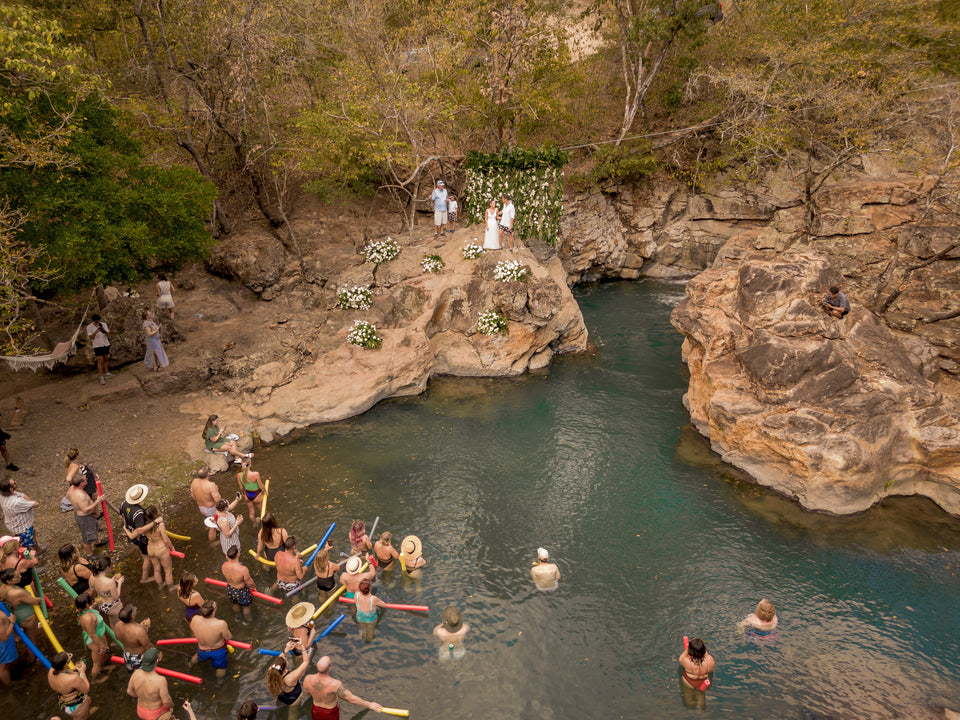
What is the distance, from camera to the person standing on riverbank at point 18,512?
11922mm

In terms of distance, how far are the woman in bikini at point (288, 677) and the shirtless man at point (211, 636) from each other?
50.7 inches

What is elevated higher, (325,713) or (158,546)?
(158,546)

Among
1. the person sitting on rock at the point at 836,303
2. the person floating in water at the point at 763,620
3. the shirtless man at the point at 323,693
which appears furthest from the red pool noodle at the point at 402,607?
the person sitting on rock at the point at 836,303

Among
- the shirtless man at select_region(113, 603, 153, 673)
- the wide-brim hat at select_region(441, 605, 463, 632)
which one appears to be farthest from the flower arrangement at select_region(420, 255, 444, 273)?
the shirtless man at select_region(113, 603, 153, 673)

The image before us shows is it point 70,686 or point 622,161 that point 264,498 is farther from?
point 622,161

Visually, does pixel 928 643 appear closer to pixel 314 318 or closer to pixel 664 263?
pixel 314 318

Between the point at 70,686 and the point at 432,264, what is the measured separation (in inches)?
739

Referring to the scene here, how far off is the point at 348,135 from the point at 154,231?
9.51 metres

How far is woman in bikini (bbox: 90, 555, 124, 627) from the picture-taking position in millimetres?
10695

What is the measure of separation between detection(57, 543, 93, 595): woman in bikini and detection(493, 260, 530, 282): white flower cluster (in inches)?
656

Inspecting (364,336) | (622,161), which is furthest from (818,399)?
(622,161)

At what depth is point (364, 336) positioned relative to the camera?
2166cm

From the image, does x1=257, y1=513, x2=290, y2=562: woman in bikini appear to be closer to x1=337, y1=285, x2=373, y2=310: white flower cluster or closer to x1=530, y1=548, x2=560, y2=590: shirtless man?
x1=530, y1=548, x2=560, y2=590: shirtless man

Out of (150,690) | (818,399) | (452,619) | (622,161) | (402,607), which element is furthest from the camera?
(622,161)
